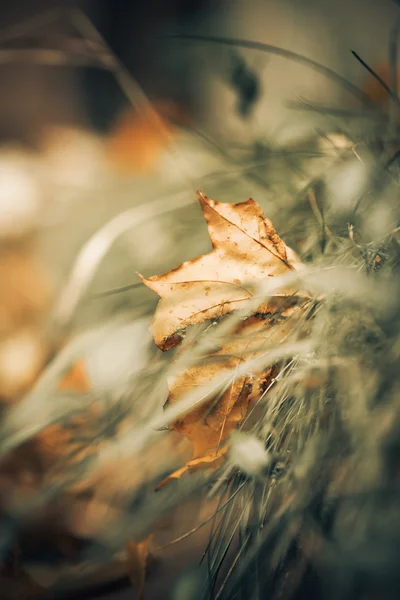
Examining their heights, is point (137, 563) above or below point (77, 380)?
below

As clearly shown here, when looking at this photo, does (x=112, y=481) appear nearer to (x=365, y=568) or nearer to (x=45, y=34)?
(x=365, y=568)

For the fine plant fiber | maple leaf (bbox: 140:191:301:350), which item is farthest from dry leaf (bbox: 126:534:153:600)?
maple leaf (bbox: 140:191:301:350)

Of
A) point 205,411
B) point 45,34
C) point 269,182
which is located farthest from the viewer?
point 45,34

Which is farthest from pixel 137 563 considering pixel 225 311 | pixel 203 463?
pixel 225 311

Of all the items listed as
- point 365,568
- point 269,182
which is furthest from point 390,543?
point 269,182

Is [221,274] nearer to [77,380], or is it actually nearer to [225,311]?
[225,311]

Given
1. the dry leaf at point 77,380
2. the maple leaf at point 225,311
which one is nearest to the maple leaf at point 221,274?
the maple leaf at point 225,311
